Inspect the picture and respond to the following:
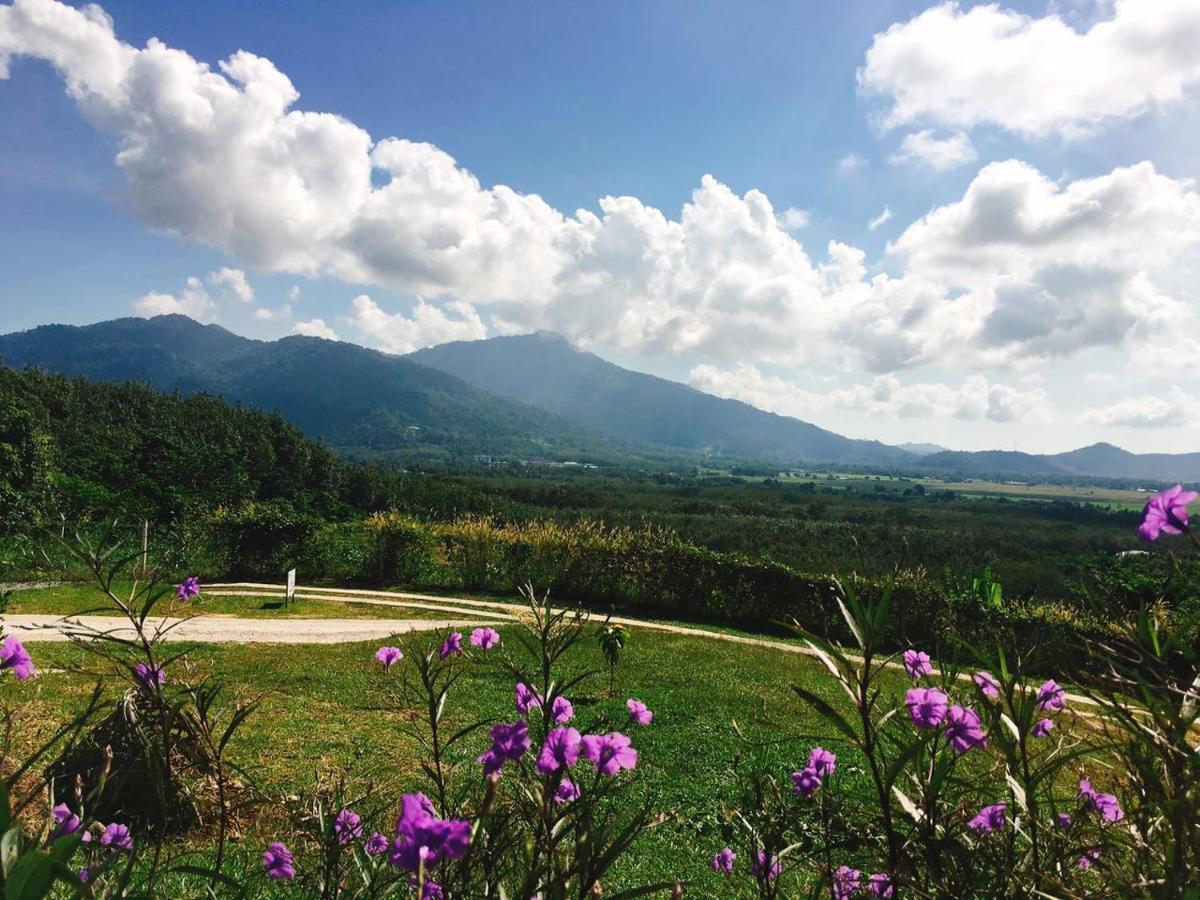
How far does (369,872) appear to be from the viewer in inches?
62.5

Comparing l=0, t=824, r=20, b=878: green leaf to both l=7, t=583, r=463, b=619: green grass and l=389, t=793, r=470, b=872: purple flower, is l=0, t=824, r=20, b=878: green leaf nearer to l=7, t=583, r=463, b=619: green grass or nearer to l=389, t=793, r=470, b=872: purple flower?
l=389, t=793, r=470, b=872: purple flower

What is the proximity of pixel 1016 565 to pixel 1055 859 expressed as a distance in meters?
45.1

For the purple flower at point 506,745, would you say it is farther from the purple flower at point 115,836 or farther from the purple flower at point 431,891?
the purple flower at point 115,836

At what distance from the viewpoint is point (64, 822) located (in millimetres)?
1037

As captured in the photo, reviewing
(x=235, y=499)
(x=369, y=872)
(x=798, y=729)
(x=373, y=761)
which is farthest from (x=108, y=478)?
(x=369, y=872)

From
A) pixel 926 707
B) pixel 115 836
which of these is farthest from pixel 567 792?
pixel 115 836

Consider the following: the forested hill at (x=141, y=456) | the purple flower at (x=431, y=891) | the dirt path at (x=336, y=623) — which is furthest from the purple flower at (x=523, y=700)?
the forested hill at (x=141, y=456)

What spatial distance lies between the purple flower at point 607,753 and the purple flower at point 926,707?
0.70 metres

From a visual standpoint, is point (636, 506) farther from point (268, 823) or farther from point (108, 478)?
point (268, 823)

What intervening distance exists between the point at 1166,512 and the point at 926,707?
68 cm

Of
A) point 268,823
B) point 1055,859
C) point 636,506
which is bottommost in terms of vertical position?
point 636,506

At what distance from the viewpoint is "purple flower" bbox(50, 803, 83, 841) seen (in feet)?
3.48

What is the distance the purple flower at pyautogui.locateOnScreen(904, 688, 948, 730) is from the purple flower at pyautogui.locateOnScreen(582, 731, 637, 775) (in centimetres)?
70

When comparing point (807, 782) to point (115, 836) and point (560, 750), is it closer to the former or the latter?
point (560, 750)
